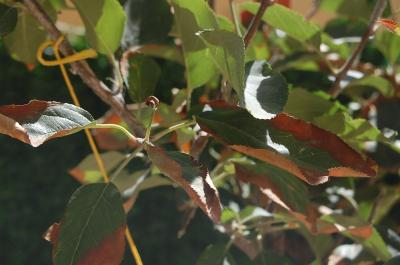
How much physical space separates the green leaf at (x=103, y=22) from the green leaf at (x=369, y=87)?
459 millimetres

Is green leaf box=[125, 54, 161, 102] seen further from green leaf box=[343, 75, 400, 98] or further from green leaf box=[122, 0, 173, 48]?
green leaf box=[343, 75, 400, 98]

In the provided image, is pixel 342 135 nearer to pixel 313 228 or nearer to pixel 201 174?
pixel 313 228

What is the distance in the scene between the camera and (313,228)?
39.0 inches

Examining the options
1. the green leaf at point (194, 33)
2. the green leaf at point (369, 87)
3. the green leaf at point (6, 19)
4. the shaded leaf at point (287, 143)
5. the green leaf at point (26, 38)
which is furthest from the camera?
the green leaf at point (369, 87)

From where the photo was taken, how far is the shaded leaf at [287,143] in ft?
2.53

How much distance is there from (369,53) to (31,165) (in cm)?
135

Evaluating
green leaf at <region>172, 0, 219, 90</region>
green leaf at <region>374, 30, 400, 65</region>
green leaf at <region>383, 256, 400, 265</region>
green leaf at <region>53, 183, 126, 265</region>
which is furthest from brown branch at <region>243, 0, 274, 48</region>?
green leaf at <region>374, 30, 400, 65</region>

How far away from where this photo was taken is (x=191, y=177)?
721 millimetres

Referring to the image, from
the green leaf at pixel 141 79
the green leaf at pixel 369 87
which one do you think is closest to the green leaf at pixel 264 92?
the green leaf at pixel 141 79

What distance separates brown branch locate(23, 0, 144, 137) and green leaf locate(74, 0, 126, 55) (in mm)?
43

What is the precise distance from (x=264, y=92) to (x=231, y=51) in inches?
3.2

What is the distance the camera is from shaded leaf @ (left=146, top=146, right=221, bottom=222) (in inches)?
27.5

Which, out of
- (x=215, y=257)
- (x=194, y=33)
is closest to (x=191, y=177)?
(x=194, y=33)

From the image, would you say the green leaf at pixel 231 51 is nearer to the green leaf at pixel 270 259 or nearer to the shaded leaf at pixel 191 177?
the shaded leaf at pixel 191 177
